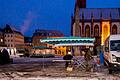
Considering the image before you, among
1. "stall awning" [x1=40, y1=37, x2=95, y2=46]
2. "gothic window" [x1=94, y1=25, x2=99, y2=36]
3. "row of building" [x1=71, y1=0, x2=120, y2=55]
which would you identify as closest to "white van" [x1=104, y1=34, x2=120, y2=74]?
"stall awning" [x1=40, y1=37, x2=95, y2=46]

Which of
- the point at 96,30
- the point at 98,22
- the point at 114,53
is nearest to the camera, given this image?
the point at 114,53

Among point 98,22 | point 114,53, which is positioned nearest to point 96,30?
point 98,22

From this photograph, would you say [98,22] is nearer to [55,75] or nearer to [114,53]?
[114,53]

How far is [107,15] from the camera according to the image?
123812mm

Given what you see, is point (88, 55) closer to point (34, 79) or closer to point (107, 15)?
Answer: point (34, 79)

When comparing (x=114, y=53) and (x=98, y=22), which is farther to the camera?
(x=98, y=22)

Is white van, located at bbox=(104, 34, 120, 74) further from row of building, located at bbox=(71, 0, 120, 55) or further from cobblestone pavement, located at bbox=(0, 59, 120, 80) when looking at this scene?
row of building, located at bbox=(71, 0, 120, 55)

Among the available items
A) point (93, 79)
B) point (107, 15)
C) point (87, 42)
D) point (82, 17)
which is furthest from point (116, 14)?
point (93, 79)

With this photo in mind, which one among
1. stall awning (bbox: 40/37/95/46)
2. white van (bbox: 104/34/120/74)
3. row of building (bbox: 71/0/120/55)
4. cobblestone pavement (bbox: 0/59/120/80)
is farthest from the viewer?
row of building (bbox: 71/0/120/55)

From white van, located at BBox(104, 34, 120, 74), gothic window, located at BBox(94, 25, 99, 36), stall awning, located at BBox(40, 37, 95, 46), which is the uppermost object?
gothic window, located at BBox(94, 25, 99, 36)

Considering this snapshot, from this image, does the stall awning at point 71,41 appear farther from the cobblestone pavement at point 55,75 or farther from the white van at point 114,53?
the white van at point 114,53

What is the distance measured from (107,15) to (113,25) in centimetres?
486

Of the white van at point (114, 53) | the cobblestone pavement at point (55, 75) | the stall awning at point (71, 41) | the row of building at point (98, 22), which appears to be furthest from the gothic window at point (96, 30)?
the white van at point (114, 53)

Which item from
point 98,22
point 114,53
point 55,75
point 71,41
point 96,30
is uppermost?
point 98,22
